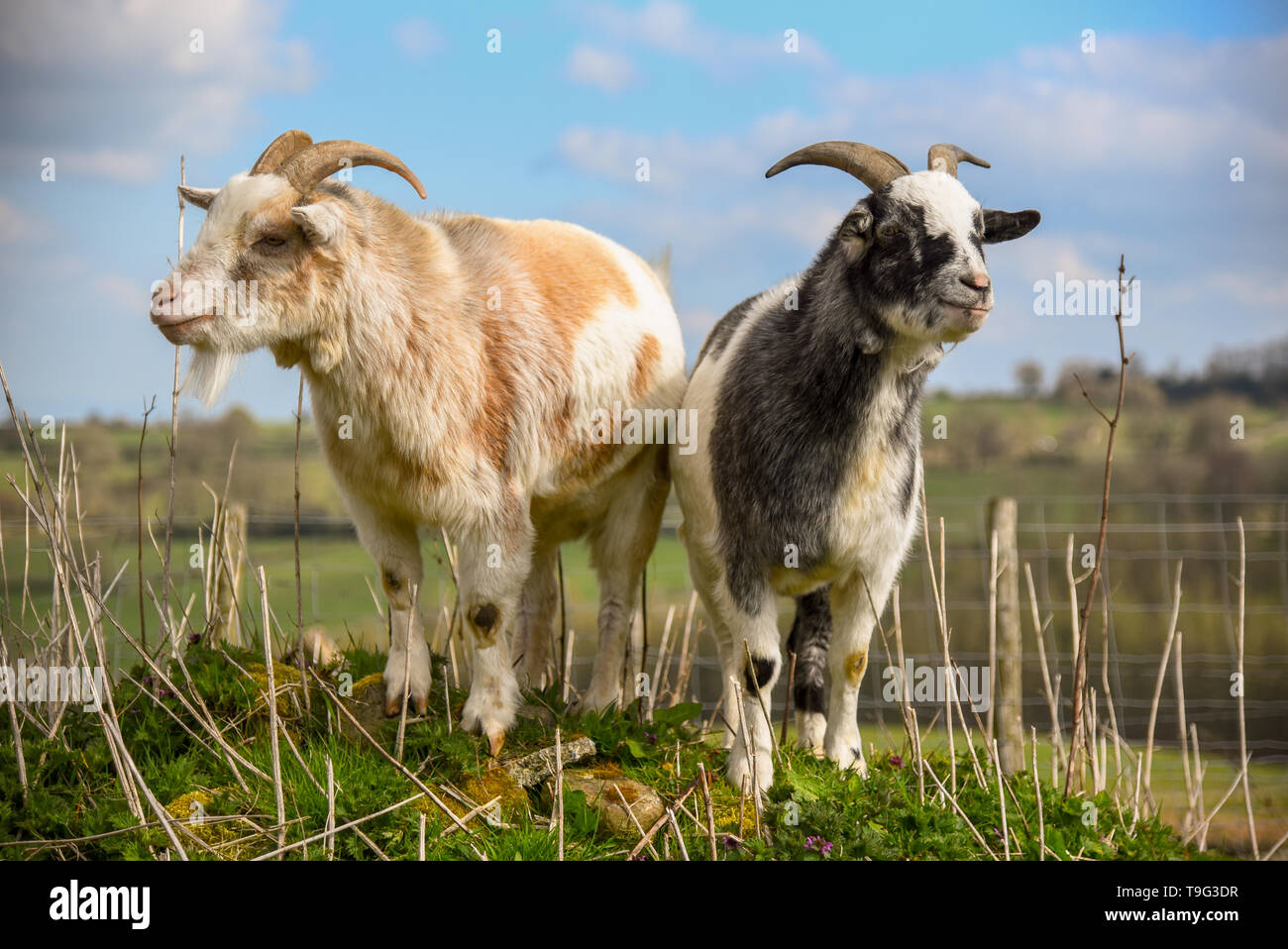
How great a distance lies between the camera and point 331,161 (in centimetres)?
434

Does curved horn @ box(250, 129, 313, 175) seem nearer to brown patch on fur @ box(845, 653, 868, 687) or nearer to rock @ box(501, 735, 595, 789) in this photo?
rock @ box(501, 735, 595, 789)

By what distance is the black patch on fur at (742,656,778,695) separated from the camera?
4.56 meters

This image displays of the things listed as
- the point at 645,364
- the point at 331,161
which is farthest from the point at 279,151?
the point at 645,364

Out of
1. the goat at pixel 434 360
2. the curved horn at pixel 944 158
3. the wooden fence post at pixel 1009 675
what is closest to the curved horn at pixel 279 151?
the goat at pixel 434 360

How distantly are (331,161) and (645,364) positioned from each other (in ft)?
5.58

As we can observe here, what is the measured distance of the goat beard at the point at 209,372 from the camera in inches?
168

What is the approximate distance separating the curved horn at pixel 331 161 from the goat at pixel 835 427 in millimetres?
1480

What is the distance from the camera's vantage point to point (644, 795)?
439 cm

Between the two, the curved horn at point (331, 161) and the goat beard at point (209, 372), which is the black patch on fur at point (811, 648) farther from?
the goat beard at point (209, 372)

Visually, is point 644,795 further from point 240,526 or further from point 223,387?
point 240,526

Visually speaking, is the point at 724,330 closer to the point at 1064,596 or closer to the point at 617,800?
the point at 617,800

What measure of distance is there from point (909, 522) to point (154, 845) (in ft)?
10.4

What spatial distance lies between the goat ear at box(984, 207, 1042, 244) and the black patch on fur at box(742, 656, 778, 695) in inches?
76.5

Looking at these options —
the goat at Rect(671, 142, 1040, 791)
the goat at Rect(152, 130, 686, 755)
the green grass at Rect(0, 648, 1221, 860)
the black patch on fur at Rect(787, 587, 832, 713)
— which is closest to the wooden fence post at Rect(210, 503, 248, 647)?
the green grass at Rect(0, 648, 1221, 860)
